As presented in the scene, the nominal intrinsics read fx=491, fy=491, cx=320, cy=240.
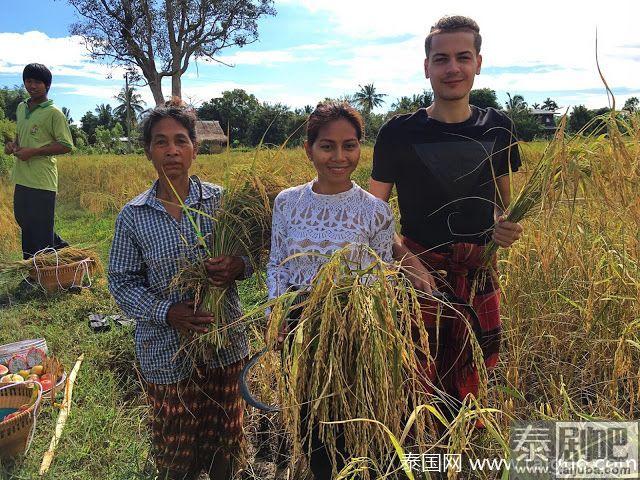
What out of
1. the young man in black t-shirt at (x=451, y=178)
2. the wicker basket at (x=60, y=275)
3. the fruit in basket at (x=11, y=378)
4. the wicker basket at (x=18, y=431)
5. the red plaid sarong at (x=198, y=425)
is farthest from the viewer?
the wicker basket at (x=60, y=275)

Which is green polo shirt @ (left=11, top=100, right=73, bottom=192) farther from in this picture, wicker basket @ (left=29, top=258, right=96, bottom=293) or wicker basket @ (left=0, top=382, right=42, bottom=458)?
wicker basket @ (left=0, top=382, right=42, bottom=458)

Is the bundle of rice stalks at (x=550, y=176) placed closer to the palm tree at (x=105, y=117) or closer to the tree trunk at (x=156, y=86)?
the tree trunk at (x=156, y=86)

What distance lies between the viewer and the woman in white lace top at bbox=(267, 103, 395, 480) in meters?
1.51

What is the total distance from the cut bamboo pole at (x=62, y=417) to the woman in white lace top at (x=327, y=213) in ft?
4.46

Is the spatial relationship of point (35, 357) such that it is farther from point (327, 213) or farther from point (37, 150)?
point (37, 150)

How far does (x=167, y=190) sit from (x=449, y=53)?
1084 millimetres

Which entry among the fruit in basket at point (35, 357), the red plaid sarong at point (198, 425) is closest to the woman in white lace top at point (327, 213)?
the red plaid sarong at point (198, 425)

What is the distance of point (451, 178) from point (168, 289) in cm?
107

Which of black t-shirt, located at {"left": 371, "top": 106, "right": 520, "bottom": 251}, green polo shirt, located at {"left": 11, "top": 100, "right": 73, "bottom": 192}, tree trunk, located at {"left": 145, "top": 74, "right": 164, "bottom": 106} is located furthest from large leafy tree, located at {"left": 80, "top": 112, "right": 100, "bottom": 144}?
black t-shirt, located at {"left": 371, "top": 106, "right": 520, "bottom": 251}

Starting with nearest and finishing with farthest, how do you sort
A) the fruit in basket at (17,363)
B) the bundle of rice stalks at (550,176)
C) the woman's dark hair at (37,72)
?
1. the bundle of rice stalks at (550,176)
2. the fruit in basket at (17,363)
3. the woman's dark hair at (37,72)

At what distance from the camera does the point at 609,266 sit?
82.2 inches

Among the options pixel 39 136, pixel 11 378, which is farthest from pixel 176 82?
pixel 11 378

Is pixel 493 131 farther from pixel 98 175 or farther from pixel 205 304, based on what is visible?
pixel 98 175

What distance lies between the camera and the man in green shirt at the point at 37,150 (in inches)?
164
